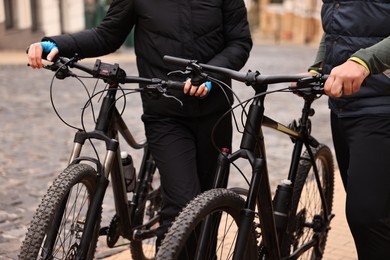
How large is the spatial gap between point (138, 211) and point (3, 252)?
1.10 meters

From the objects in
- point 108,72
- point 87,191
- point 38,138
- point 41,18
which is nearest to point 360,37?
point 108,72

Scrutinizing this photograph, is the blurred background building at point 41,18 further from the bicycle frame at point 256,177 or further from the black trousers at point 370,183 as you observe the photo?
the black trousers at point 370,183

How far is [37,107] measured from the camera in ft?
36.1

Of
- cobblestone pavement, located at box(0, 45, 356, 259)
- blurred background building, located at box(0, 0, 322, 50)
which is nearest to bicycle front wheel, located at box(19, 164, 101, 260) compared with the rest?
cobblestone pavement, located at box(0, 45, 356, 259)

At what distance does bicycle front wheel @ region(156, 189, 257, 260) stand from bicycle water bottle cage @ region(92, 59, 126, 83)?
85cm

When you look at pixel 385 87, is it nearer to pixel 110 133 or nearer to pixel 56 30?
pixel 110 133

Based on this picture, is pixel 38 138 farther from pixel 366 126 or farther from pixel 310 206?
pixel 366 126

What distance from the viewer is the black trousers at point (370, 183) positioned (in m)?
2.93

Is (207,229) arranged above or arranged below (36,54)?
below

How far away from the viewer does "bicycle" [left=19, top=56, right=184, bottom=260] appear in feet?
9.35

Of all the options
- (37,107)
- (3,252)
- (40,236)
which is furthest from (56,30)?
(40,236)

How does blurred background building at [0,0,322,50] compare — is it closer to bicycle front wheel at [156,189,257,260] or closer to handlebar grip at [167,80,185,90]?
handlebar grip at [167,80,185,90]

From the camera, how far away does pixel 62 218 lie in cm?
296

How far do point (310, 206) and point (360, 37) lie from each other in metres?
1.43
